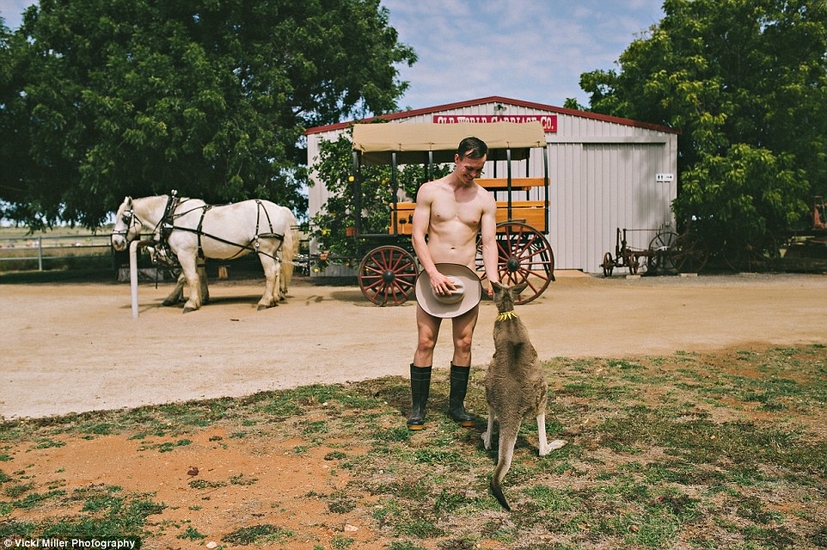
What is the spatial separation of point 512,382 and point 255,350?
486 cm

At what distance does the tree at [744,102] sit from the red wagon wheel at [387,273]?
9088 mm

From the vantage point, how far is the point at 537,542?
3256 mm

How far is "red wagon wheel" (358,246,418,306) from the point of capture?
12875mm

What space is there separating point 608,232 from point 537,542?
17.6 meters

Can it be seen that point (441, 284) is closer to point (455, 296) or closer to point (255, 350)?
point (455, 296)

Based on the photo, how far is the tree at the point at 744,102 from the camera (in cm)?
1819

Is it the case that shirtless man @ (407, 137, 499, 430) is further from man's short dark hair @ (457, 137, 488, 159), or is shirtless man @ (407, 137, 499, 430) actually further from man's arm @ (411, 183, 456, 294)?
man's short dark hair @ (457, 137, 488, 159)

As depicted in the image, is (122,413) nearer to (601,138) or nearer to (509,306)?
(509,306)

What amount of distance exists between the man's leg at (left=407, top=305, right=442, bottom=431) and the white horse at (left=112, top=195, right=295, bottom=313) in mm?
8016

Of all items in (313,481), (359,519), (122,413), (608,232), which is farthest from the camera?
(608,232)

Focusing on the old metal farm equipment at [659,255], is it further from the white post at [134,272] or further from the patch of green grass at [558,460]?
the patch of green grass at [558,460]

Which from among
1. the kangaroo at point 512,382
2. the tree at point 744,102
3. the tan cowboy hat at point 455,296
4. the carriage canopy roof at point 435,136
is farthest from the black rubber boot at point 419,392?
the tree at point 744,102

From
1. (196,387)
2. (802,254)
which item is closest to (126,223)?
(196,387)

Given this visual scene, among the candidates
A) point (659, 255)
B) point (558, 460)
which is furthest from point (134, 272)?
point (659, 255)
